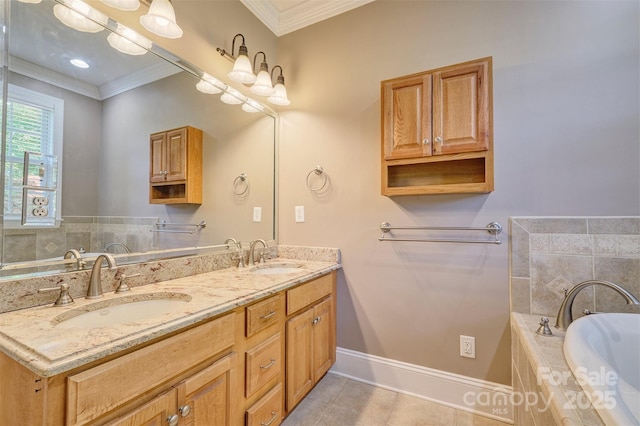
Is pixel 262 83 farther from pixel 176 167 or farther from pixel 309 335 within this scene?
pixel 309 335

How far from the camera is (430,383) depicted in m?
1.77

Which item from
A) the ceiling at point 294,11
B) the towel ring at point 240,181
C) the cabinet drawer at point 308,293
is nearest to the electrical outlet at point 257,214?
the towel ring at point 240,181

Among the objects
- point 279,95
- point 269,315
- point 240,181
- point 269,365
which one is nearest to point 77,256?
point 269,315

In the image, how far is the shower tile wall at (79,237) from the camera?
102cm

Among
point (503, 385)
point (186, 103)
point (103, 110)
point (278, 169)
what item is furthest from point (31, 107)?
point (503, 385)

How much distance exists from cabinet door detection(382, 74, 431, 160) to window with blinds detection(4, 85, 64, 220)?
5.27 feet

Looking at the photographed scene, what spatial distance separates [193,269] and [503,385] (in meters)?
1.92

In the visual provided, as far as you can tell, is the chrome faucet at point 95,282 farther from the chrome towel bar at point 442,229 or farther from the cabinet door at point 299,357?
the chrome towel bar at point 442,229

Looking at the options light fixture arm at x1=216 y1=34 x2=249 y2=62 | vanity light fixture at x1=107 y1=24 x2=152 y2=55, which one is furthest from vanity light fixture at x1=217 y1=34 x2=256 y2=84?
vanity light fixture at x1=107 y1=24 x2=152 y2=55

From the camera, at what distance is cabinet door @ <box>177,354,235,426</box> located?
3.04ft

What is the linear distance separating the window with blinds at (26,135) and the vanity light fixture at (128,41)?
39 centimetres

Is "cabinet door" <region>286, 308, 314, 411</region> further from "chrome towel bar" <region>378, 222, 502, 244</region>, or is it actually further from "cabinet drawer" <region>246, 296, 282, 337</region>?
"chrome towel bar" <region>378, 222, 502, 244</region>

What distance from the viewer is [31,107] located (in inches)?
41.2

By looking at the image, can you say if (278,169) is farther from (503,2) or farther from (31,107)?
(503,2)
